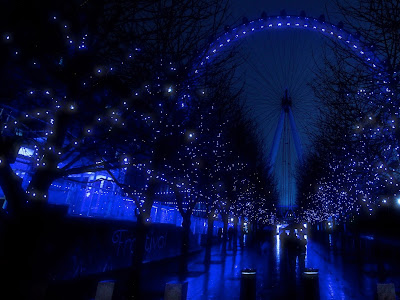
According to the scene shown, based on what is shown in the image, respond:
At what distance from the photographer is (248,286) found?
8.10m

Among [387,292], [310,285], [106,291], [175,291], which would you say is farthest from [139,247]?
[387,292]

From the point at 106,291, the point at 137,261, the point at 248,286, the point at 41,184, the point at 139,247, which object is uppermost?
the point at 41,184

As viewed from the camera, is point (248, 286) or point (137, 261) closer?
point (248, 286)

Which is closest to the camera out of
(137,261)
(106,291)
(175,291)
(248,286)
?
(175,291)

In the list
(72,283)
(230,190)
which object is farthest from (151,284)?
(230,190)

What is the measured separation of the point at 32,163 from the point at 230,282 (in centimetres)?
1064

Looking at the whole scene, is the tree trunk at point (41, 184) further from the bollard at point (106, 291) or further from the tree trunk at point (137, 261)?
the tree trunk at point (137, 261)

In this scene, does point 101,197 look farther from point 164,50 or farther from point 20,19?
point 20,19

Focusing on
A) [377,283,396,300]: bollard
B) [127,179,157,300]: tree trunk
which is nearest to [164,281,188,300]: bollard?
[377,283,396,300]: bollard

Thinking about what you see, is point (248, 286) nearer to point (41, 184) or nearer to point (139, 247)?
point (139, 247)

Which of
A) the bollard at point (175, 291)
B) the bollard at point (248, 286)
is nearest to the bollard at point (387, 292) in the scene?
the bollard at point (248, 286)

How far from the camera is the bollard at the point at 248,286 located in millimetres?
8016

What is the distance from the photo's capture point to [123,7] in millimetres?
7789

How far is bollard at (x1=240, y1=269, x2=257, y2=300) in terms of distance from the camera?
Answer: 26.3 feet
